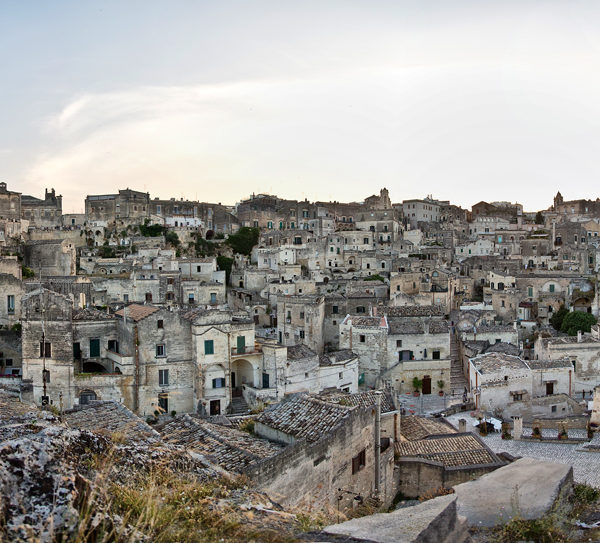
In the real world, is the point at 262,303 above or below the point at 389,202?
below

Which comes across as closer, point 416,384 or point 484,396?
point 484,396

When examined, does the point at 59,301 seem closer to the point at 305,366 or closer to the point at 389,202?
the point at 305,366

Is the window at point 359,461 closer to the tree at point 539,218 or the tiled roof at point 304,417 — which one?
the tiled roof at point 304,417

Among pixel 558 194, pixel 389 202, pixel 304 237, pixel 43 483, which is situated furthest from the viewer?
pixel 558 194

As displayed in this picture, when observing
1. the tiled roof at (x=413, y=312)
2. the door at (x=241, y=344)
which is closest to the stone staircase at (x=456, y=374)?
the tiled roof at (x=413, y=312)

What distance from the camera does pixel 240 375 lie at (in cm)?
2847

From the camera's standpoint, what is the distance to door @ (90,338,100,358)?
87.7 feet

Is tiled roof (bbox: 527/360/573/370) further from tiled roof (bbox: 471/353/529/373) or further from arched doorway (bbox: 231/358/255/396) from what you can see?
arched doorway (bbox: 231/358/255/396)

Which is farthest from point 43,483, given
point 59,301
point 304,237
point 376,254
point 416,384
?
point 304,237

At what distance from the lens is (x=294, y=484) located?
950 centimetres

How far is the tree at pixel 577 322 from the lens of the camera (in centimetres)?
3944

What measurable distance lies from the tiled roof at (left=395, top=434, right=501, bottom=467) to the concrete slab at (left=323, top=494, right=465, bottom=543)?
7500 mm

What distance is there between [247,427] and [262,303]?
32.7 m

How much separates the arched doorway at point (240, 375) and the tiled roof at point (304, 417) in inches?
605
